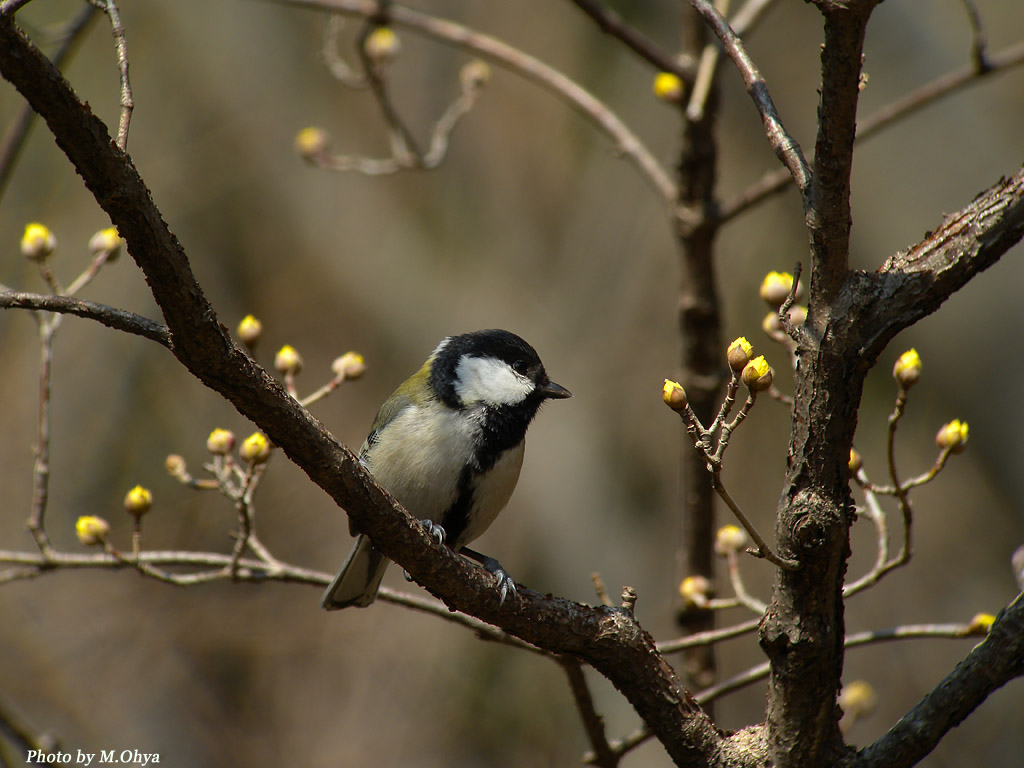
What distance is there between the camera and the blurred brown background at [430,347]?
5.58m

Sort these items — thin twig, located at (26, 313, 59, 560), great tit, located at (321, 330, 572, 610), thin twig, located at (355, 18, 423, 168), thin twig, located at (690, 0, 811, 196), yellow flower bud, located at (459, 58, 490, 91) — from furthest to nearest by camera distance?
1. yellow flower bud, located at (459, 58, 490, 91)
2. thin twig, located at (355, 18, 423, 168)
3. great tit, located at (321, 330, 572, 610)
4. thin twig, located at (26, 313, 59, 560)
5. thin twig, located at (690, 0, 811, 196)

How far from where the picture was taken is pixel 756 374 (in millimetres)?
1640

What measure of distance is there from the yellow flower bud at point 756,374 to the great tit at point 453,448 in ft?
3.93

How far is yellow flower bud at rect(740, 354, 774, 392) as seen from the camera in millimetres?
1637

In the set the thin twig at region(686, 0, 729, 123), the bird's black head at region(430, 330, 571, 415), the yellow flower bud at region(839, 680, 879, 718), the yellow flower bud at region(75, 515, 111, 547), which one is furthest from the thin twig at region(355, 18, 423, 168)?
the yellow flower bud at region(839, 680, 879, 718)

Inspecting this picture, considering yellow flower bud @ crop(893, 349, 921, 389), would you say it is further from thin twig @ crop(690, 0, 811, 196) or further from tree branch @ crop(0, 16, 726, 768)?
tree branch @ crop(0, 16, 726, 768)

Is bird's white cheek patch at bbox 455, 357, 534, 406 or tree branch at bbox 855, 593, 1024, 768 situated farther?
bird's white cheek patch at bbox 455, 357, 534, 406

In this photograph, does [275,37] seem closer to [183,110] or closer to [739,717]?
[183,110]

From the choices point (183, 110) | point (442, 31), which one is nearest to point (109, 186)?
point (442, 31)

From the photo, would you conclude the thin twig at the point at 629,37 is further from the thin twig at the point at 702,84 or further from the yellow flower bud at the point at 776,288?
the yellow flower bud at the point at 776,288

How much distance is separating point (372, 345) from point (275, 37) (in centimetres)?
267

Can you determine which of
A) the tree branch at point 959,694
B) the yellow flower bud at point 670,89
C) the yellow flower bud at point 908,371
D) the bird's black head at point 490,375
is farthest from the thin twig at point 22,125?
the tree branch at point 959,694

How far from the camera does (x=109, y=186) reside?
132 centimetres

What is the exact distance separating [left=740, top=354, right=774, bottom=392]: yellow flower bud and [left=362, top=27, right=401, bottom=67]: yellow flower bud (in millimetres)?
2285
